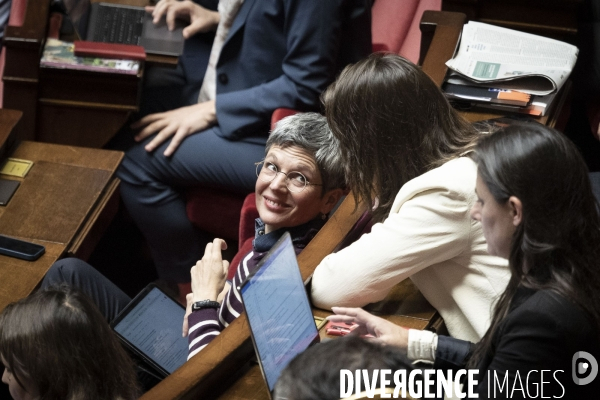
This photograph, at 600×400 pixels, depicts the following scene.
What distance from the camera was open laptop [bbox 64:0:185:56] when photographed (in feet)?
10.2

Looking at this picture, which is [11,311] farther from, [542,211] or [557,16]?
[557,16]

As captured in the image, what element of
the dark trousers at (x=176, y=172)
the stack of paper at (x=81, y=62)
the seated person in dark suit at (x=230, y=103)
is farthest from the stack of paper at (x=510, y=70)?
the stack of paper at (x=81, y=62)

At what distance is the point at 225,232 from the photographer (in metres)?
3.03

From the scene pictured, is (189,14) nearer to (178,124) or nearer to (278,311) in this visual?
(178,124)

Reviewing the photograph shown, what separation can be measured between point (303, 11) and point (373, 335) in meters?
1.32

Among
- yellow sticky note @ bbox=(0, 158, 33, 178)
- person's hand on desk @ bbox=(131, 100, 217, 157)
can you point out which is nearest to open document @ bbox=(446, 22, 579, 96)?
person's hand on desk @ bbox=(131, 100, 217, 157)

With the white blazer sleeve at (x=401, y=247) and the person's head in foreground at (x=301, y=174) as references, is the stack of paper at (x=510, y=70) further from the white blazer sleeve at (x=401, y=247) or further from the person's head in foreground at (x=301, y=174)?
the white blazer sleeve at (x=401, y=247)

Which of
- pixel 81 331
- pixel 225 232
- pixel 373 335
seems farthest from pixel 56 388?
pixel 225 232

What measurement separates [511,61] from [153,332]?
1.17 metres

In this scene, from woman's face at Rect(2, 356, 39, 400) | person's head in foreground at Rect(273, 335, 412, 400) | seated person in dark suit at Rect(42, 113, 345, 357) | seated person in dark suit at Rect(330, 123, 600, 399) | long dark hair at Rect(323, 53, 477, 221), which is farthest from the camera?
seated person in dark suit at Rect(42, 113, 345, 357)

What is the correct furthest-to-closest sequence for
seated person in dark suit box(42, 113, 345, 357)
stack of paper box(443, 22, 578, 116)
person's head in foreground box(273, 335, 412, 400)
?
stack of paper box(443, 22, 578, 116), seated person in dark suit box(42, 113, 345, 357), person's head in foreground box(273, 335, 412, 400)

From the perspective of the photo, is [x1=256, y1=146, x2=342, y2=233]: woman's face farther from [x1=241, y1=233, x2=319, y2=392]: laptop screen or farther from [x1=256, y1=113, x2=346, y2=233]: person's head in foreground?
[x1=241, y1=233, x2=319, y2=392]: laptop screen

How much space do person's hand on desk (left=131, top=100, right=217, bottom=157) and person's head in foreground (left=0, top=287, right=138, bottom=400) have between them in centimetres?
124

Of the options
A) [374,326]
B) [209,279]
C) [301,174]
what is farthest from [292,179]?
[374,326]
